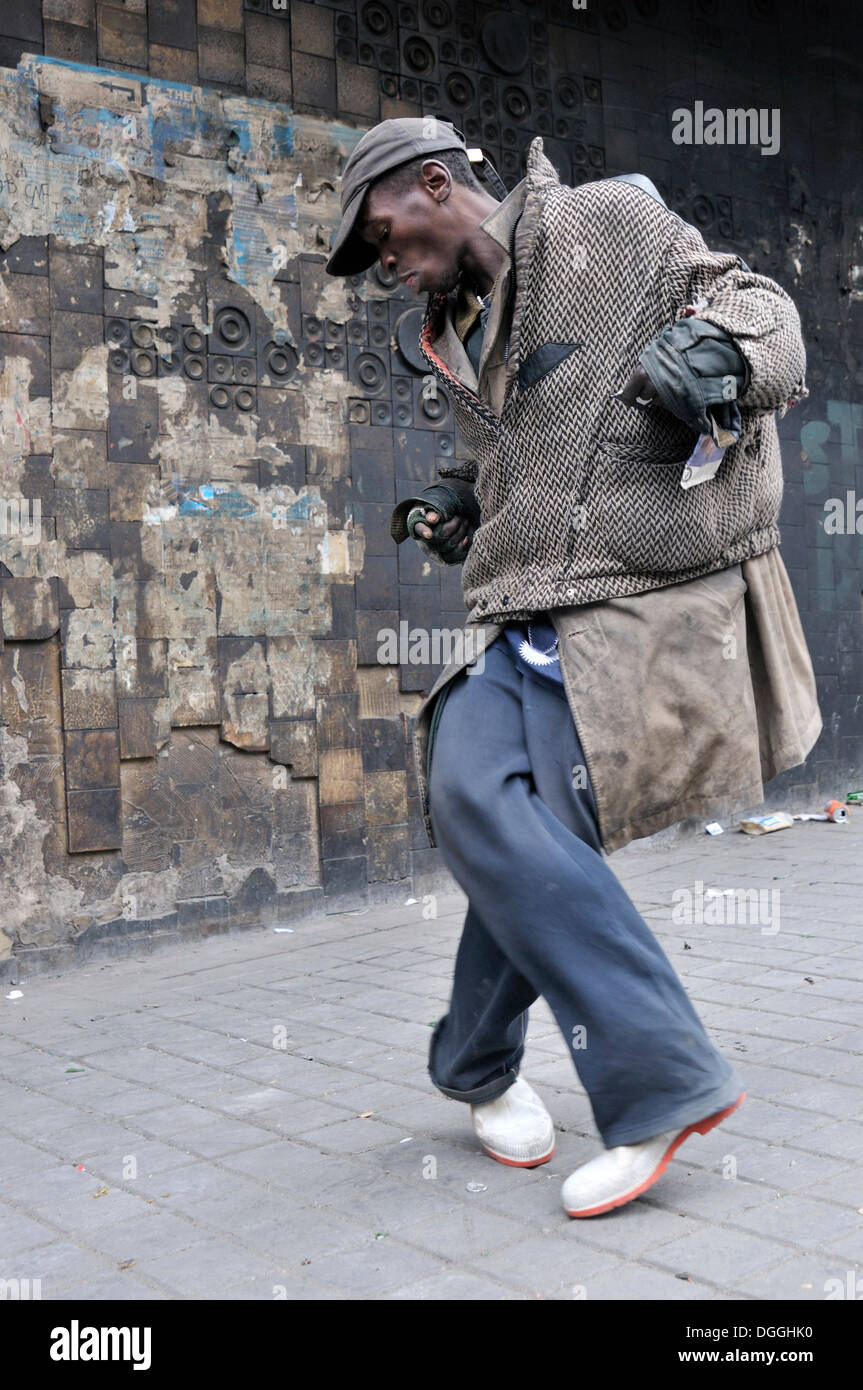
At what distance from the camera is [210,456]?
227 inches

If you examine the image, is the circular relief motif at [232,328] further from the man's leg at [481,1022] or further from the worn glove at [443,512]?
the man's leg at [481,1022]

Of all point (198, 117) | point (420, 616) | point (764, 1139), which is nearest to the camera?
point (764, 1139)

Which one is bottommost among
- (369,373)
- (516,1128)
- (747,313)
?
(516,1128)

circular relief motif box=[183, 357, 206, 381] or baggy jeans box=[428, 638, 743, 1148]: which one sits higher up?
circular relief motif box=[183, 357, 206, 381]

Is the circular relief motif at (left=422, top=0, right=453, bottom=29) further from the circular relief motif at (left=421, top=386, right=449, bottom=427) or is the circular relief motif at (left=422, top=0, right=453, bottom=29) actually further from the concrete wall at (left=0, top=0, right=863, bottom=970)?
the circular relief motif at (left=421, top=386, right=449, bottom=427)

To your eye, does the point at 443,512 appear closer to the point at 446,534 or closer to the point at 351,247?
the point at 446,534

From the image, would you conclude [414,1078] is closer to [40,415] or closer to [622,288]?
[622,288]

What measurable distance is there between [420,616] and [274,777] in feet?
3.76

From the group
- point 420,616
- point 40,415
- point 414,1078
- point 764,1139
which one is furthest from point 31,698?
point 764,1139

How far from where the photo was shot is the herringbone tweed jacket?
251 centimetres

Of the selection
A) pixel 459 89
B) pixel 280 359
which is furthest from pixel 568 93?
pixel 280 359

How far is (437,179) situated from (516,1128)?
1938 millimetres

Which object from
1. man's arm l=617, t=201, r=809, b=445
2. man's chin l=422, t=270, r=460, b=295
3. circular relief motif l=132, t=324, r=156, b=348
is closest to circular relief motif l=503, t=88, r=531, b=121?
circular relief motif l=132, t=324, r=156, b=348

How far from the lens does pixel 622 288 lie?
253 centimetres
